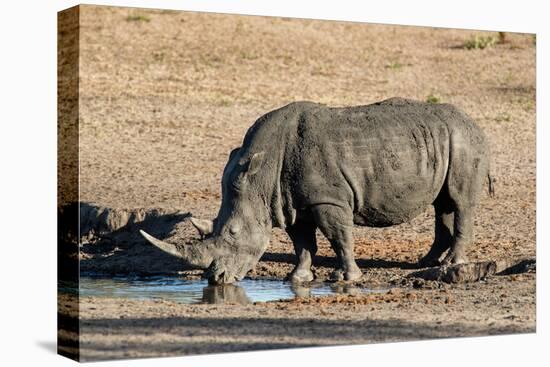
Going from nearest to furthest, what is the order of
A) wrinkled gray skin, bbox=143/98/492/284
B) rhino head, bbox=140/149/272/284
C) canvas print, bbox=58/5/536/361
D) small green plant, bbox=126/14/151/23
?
canvas print, bbox=58/5/536/361 → rhino head, bbox=140/149/272/284 → wrinkled gray skin, bbox=143/98/492/284 → small green plant, bbox=126/14/151/23

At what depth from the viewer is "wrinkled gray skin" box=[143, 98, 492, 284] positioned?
48.8 ft

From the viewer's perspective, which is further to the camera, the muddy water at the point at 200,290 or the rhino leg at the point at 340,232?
the rhino leg at the point at 340,232

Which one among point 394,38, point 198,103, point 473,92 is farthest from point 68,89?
point 394,38

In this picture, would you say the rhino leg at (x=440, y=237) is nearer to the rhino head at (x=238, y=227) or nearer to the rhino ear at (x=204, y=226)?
the rhino head at (x=238, y=227)

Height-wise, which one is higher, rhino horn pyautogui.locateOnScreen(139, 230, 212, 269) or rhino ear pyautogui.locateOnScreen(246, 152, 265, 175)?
rhino ear pyautogui.locateOnScreen(246, 152, 265, 175)

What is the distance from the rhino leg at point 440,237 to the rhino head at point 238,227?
98.5 inches

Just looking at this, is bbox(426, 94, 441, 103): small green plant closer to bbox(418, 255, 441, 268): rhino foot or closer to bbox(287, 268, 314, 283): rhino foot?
bbox(418, 255, 441, 268): rhino foot

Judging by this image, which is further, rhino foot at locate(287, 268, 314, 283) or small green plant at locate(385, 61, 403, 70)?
small green plant at locate(385, 61, 403, 70)

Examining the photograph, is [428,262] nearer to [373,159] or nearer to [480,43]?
[373,159]

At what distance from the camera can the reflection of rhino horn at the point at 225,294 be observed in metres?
14.4

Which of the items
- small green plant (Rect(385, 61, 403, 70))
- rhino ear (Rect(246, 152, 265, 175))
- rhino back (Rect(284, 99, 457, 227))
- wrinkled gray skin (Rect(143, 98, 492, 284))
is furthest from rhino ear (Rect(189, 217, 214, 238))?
small green plant (Rect(385, 61, 403, 70))

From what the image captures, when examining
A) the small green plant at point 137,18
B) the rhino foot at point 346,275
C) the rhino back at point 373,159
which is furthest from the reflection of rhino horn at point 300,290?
the small green plant at point 137,18

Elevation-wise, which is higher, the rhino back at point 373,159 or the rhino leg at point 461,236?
the rhino back at point 373,159

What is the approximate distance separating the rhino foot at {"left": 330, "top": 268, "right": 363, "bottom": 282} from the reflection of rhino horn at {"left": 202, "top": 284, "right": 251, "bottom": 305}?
1.15 m
